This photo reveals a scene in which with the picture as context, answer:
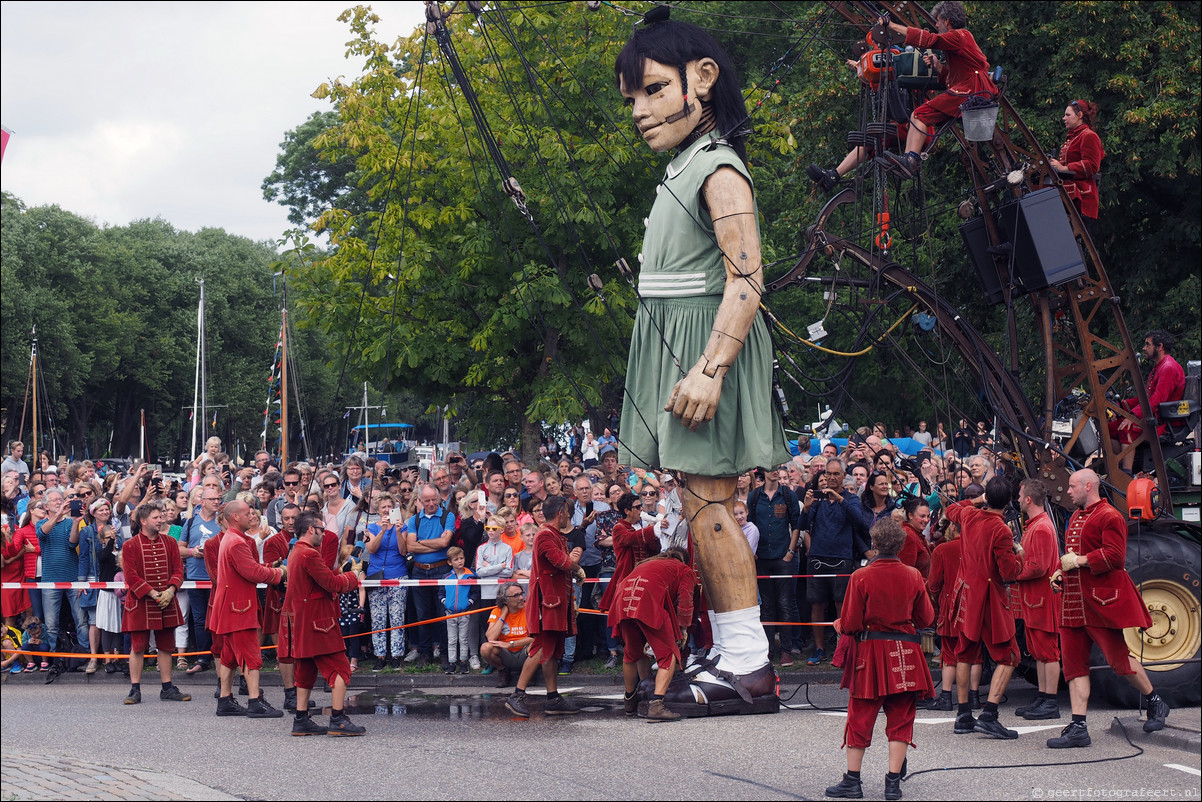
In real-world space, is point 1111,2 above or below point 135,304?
below

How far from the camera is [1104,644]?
812 centimetres

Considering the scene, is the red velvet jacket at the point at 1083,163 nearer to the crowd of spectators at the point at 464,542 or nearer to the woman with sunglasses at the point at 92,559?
the crowd of spectators at the point at 464,542

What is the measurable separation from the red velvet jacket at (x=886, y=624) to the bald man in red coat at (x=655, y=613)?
7.14 ft

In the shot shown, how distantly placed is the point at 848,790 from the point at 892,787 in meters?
0.22

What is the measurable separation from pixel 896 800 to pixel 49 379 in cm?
4377

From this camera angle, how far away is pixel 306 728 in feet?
28.3

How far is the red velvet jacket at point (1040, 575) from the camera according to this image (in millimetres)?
8500

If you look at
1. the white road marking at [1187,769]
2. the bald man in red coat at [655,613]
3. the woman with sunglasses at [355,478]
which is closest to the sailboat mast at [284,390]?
the woman with sunglasses at [355,478]

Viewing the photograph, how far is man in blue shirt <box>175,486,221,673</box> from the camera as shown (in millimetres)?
12805

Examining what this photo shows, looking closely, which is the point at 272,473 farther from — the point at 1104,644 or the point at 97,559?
the point at 1104,644

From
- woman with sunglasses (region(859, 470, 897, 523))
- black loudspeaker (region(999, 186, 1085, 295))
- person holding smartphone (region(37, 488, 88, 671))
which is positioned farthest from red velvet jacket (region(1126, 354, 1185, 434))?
person holding smartphone (region(37, 488, 88, 671))

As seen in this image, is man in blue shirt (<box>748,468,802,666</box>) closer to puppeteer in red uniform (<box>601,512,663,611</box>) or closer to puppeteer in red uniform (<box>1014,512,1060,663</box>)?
puppeteer in red uniform (<box>601,512,663,611</box>)

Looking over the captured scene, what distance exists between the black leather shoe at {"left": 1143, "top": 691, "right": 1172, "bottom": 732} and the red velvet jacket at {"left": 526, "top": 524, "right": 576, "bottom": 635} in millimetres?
4118

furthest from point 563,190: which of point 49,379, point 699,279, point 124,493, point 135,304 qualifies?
point 135,304
